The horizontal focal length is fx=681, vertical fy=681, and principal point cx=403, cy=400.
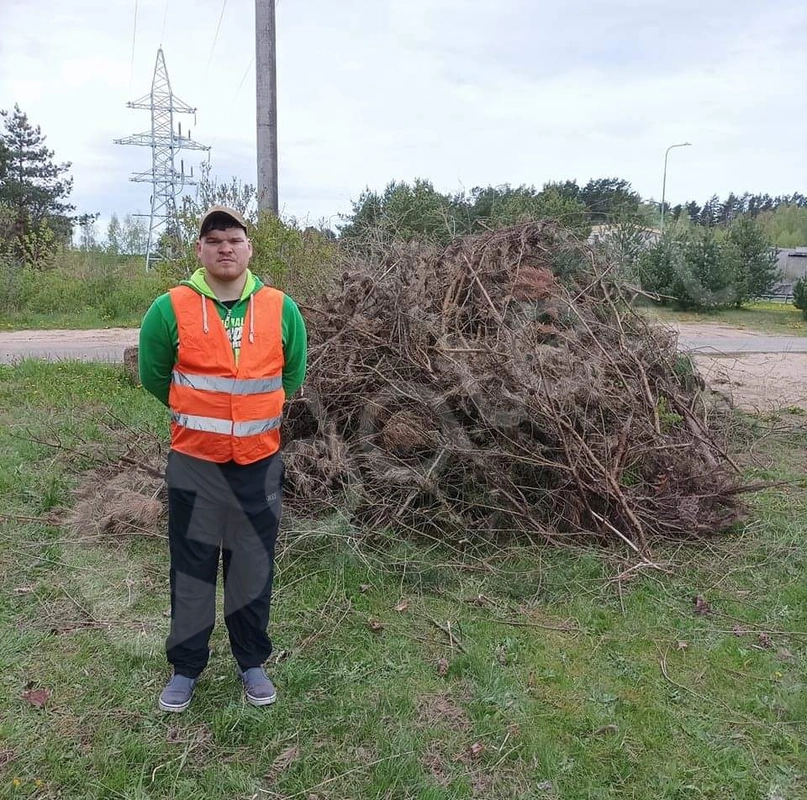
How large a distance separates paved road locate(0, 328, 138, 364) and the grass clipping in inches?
252

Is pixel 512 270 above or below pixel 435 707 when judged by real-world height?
above

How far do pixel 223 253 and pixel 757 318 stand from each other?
22107 mm

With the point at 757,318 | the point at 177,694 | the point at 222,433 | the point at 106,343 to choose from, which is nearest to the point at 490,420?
the point at 222,433

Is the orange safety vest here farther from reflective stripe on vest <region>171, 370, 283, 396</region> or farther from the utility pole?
the utility pole

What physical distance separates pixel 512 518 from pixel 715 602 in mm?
1164

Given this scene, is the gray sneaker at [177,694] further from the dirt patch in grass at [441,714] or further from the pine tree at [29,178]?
the pine tree at [29,178]

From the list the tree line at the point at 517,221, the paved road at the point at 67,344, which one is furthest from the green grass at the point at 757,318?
the paved road at the point at 67,344

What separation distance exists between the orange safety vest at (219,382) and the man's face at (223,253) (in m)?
0.11

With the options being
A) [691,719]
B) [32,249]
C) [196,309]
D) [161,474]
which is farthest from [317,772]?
[32,249]

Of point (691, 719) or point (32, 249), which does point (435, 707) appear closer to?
point (691, 719)

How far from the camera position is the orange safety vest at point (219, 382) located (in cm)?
239

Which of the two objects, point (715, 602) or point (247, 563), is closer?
point (247, 563)

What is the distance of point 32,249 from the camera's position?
18.1 m

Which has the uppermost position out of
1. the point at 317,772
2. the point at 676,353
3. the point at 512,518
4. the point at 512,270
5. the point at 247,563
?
the point at 512,270
